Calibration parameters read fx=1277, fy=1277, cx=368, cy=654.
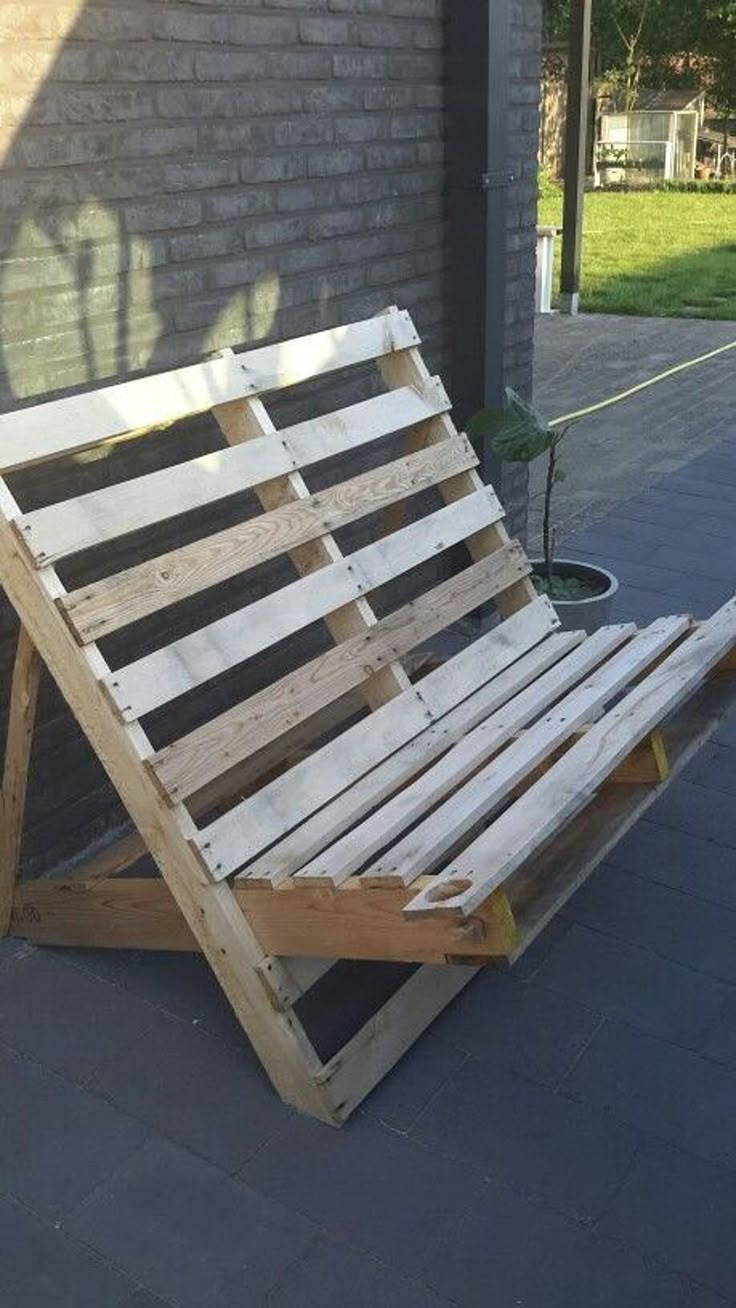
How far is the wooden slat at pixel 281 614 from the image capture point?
220 cm

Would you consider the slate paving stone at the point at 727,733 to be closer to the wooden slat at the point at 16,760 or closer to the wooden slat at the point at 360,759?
the wooden slat at the point at 360,759

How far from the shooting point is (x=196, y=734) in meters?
2.26

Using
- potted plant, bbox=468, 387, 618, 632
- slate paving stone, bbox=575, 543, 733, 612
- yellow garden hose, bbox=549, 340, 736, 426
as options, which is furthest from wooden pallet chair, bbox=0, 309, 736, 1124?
yellow garden hose, bbox=549, 340, 736, 426

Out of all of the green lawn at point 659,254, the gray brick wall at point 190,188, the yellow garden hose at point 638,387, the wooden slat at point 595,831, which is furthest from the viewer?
the green lawn at point 659,254

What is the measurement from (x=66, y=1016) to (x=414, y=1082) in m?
0.71

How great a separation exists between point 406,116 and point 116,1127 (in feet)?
9.15

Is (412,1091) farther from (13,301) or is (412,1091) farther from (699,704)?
(13,301)

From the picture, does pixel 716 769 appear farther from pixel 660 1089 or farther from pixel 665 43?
pixel 665 43

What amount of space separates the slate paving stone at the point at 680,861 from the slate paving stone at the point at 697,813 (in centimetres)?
3

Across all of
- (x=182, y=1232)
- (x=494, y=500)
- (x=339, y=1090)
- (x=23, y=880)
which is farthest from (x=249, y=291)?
(x=182, y=1232)

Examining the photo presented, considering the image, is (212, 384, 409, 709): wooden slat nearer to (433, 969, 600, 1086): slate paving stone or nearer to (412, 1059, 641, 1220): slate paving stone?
(433, 969, 600, 1086): slate paving stone

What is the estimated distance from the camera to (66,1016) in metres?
2.53

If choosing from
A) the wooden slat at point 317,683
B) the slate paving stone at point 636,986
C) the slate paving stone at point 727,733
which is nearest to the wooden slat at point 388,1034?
the slate paving stone at point 636,986

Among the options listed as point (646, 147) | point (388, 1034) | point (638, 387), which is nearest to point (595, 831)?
point (388, 1034)
